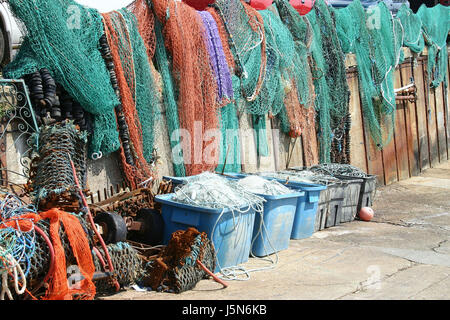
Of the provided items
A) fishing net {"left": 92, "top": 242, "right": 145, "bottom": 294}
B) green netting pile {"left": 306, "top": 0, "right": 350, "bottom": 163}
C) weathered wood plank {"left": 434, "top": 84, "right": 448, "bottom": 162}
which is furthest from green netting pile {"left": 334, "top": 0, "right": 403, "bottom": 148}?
fishing net {"left": 92, "top": 242, "right": 145, "bottom": 294}

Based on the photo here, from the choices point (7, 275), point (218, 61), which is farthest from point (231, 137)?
point (7, 275)

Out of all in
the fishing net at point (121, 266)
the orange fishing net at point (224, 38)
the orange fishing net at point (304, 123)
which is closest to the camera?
the fishing net at point (121, 266)

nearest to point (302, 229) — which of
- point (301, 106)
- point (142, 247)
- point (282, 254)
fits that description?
point (282, 254)

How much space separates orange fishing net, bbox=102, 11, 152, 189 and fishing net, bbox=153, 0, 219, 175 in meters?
0.75

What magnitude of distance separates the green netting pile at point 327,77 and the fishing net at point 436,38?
4.56 meters

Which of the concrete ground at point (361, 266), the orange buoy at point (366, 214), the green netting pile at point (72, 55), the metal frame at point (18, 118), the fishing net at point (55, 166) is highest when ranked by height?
the green netting pile at point (72, 55)

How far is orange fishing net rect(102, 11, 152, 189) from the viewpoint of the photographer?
269 inches

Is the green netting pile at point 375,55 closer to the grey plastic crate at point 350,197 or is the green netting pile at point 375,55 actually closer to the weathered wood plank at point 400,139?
the weathered wood plank at point 400,139

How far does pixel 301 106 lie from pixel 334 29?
194cm

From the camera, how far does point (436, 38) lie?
1489 centimetres

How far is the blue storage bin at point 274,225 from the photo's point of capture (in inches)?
259

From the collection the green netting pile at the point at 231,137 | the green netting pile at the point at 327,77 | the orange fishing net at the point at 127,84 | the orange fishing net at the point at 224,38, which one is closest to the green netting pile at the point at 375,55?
the green netting pile at the point at 327,77

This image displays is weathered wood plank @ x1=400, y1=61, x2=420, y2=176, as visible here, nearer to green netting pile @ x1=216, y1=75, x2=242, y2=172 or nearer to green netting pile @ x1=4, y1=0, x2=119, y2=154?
green netting pile @ x1=216, y1=75, x2=242, y2=172
